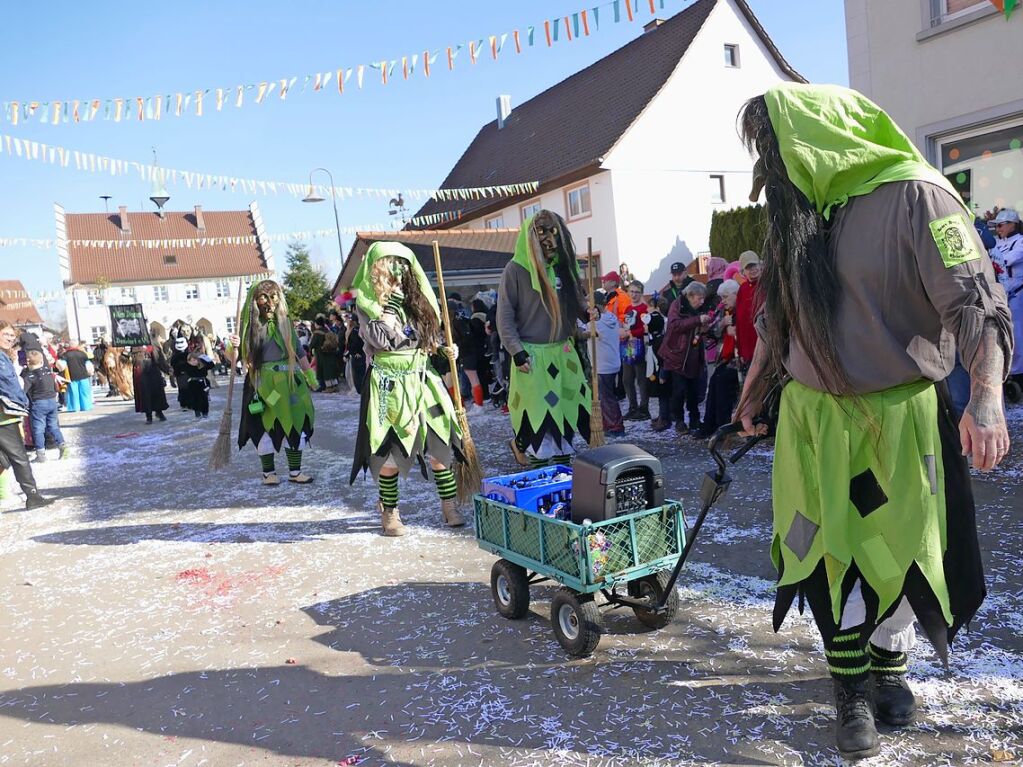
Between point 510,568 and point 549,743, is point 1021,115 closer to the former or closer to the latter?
point 510,568

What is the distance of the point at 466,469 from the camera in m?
5.84

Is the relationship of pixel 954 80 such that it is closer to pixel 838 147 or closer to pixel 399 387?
pixel 399 387

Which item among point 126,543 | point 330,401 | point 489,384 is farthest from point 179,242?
point 126,543

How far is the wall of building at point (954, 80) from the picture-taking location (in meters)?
9.61

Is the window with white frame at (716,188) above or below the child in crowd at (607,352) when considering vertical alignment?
above

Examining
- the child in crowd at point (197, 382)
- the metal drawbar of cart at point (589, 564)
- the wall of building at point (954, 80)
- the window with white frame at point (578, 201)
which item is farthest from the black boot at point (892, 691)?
the window with white frame at point (578, 201)

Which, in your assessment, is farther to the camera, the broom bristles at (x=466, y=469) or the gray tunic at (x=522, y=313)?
the broom bristles at (x=466, y=469)

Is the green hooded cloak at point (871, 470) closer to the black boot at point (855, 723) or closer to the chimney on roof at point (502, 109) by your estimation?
the black boot at point (855, 723)

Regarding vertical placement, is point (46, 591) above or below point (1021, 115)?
below

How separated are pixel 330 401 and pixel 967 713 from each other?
567 inches

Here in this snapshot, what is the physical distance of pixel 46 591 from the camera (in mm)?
5172

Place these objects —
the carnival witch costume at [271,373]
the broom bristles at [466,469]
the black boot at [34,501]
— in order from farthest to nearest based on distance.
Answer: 1. the black boot at [34,501]
2. the carnival witch costume at [271,373]
3. the broom bristles at [466,469]

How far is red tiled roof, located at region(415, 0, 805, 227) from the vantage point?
2411 cm

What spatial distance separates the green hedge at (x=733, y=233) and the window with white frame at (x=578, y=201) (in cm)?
422
